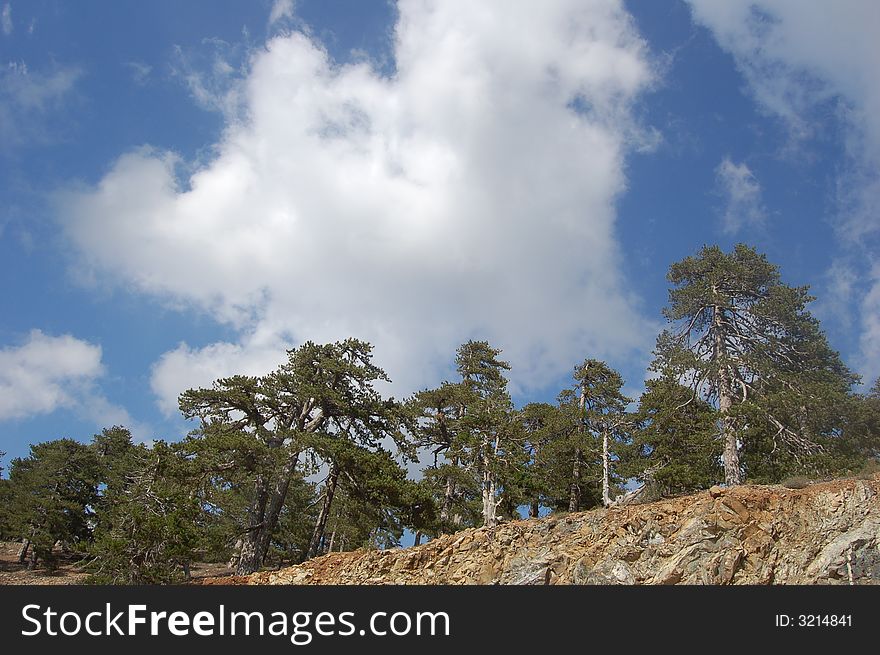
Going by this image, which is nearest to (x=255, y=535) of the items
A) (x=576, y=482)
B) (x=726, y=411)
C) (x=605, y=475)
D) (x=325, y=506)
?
(x=325, y=506)

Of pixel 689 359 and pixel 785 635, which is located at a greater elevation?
pixel 689 359

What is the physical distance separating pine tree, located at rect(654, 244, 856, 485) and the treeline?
8 cm

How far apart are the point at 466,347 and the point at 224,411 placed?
19344mm

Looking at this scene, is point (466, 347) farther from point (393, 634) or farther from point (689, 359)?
point (393, 634)

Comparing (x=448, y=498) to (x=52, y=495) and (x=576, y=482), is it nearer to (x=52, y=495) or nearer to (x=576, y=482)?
(x=576, y=482)

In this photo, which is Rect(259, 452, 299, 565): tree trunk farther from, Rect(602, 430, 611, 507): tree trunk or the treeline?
Rect(602, 430, 611, 507): tree trunk

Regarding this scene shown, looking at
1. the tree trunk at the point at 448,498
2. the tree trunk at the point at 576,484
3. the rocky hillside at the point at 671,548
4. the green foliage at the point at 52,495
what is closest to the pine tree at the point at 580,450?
the tree trunk at the point at 576,484

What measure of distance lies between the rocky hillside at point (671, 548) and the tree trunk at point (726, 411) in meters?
6.10

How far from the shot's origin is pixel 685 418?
27.7 m

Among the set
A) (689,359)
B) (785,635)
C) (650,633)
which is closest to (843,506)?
(785,635)

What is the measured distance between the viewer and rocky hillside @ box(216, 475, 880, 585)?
15.1 metres

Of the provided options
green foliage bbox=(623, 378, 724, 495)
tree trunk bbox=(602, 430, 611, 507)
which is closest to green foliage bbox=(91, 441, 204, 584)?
tree trunk bbox=(602, 430, 611, 507)

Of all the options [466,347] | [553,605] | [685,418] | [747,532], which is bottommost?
[553,605]

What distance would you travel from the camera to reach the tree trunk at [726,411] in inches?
960
